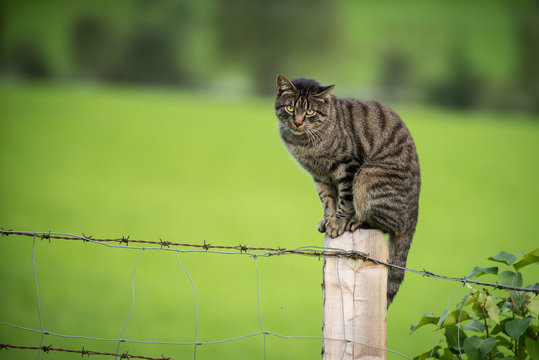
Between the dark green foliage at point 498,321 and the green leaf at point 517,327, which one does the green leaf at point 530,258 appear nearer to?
the dark green foliage at point 498,321

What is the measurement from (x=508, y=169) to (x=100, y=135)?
507 inches

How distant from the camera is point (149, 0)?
18.5 m

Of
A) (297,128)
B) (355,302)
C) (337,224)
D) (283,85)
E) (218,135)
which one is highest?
(218,135)

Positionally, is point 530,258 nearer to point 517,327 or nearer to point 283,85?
point 517,327

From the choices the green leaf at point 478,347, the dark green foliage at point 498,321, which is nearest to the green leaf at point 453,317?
the dark green foliage at point 498,321

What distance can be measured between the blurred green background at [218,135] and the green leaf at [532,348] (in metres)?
6.97

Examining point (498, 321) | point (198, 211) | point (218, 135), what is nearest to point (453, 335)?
point (498, 321)

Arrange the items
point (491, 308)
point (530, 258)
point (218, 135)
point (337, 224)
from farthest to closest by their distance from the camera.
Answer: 1. point (218, 135)
2. point (337, 224)
3. point (530, 258)
4. point (491, 308)

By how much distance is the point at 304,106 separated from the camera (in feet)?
9.52

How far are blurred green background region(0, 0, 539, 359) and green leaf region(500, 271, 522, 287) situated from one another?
6.88 metres

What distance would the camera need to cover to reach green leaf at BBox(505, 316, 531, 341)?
180 cm

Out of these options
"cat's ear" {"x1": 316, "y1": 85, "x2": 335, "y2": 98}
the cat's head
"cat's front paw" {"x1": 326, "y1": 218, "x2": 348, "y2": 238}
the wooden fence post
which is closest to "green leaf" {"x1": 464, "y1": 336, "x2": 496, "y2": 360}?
the wooden fence post

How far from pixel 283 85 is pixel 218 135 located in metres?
13.9

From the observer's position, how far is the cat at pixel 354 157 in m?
2.59
